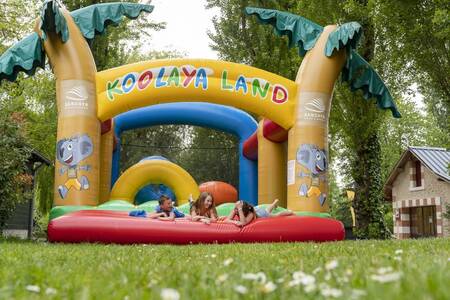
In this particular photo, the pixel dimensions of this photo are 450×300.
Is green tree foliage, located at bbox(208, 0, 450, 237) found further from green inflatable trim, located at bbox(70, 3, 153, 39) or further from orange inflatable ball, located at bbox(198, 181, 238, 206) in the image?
green inflatable trim, located at bbox(70, 3, 153, 39)

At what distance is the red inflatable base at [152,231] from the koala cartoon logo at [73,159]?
150 centimetres

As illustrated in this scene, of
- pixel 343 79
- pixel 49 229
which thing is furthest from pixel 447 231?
pixel 49 229

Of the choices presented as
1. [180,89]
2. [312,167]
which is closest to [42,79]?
[180,89]

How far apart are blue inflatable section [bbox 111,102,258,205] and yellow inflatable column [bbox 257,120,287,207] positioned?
54.6 inches

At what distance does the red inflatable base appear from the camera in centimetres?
880

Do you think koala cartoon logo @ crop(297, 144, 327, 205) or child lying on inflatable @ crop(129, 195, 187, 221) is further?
koala cartoon logo @ crop(297, 144, 327, 205)

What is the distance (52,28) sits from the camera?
10750mm

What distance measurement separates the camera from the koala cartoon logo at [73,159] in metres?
10.6

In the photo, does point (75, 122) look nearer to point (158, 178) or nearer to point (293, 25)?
point (158, 178)

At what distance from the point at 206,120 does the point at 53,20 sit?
208 inches

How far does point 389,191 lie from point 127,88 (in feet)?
53.7

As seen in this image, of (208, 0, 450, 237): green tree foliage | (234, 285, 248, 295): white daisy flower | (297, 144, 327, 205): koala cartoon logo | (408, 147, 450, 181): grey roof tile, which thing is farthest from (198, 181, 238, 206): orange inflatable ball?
(234, 285, 248, 295): white daisy flower

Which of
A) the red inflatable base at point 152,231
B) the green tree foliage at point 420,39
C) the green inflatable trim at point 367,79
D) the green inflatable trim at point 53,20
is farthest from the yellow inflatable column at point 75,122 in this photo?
the green tree foliage at point 420,39

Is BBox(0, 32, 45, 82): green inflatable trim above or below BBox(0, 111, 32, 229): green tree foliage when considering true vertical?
above
